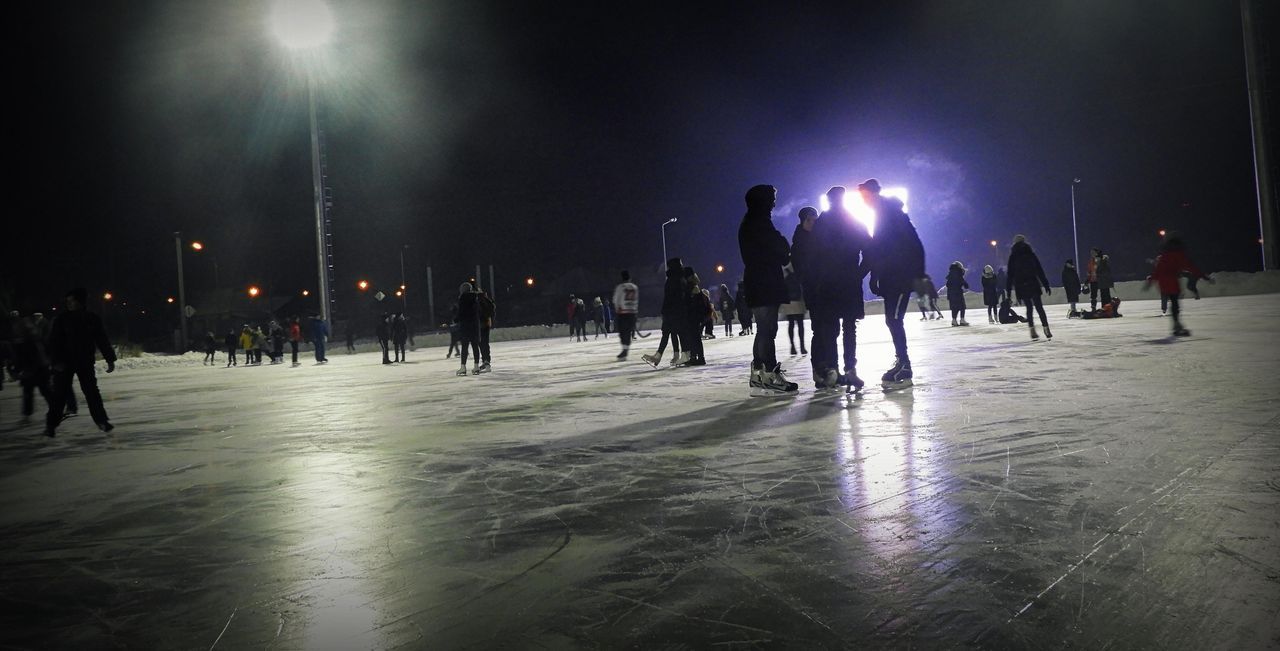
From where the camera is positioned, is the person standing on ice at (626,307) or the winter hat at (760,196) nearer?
the winter hat at (760,196)

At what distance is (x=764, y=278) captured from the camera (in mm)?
7945

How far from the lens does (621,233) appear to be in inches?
3036

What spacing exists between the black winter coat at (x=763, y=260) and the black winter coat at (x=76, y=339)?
6467mm

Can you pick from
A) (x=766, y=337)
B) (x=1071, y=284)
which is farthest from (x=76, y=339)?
(x=1071, y=284)

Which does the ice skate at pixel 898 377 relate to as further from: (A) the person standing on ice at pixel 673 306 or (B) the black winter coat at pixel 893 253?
(A) the person standing on ice at pixel 673 306

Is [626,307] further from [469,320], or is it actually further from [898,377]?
[898,377]

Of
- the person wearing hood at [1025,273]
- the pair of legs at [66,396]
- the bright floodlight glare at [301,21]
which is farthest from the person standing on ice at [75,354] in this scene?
the bright floodlight glare at [301,21]

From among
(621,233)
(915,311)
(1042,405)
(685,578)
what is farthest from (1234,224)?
(685,578)

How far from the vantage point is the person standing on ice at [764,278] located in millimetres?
7898

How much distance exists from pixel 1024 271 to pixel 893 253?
21.5ft

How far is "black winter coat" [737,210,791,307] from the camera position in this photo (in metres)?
7.91

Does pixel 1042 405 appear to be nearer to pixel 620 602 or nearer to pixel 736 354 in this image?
pixel 620 602

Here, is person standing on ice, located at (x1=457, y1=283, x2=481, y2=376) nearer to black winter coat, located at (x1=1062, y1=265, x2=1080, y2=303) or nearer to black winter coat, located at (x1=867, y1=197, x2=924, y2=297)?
black winter coat, located at (x1=867, y1=197, x2=924, y2=297)

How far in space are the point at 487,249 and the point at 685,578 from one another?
77.1 m
